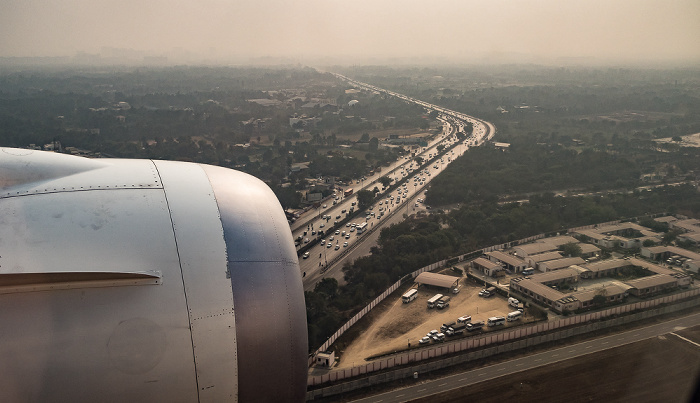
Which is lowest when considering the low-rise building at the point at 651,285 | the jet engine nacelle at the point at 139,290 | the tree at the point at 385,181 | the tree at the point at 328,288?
the tree at the point at 328,288

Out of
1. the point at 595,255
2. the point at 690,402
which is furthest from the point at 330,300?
the point at 690,402

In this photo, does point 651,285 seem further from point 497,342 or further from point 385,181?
point 385,181

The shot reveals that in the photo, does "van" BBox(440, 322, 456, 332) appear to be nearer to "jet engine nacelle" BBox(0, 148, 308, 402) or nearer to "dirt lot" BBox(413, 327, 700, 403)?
"dirt lot" BBox(413, 327, 700, 403)

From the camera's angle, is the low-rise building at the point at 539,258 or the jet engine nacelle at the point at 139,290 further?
the low-rise building at the point at 539,258

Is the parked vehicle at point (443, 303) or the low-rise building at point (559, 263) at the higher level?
the low-rise building at point (559, 263)

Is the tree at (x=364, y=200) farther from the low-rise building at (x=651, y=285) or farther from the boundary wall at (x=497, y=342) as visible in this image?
the boundary wall at (x=497, y=342)

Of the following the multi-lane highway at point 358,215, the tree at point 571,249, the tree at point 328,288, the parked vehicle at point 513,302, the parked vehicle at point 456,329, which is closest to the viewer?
the parked vehicle at point 456,329

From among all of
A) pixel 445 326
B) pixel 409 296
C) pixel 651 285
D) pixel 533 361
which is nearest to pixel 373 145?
pixel 409 296

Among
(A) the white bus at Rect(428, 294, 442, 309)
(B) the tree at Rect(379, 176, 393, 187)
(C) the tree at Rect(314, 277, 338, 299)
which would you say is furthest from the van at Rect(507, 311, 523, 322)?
(B) the tree at Rect(379, 176, 393, 187)

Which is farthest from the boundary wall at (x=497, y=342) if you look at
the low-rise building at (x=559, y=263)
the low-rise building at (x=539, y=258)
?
the low-rise building at (x=539, y=258)

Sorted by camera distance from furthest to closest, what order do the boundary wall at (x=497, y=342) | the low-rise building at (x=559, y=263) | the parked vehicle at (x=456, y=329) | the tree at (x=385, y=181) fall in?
the tree at (x=385, y=181)
the low-rise building at (x=559, y=263)
the parked vehicle at (x=456, y=329)
the boundary wall at (x=497, y=342)
